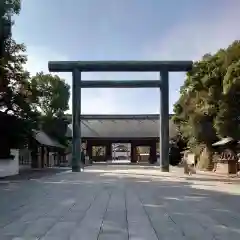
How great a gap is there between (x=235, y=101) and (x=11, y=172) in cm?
1366

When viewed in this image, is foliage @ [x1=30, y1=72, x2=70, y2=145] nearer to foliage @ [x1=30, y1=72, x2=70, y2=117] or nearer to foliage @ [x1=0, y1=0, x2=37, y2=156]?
foliage @ [x1=30, y1=72, x2=70, y2=117]

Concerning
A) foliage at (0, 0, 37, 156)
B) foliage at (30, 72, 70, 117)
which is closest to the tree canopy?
foliage at (0, 0, 37, 156)

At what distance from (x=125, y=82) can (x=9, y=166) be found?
9289 mm

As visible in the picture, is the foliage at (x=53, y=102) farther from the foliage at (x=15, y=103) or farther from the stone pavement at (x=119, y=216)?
the stone pavement at (x=119, y=216)

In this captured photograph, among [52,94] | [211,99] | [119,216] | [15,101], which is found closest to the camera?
[119,216]

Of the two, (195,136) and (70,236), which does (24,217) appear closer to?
(70,236)

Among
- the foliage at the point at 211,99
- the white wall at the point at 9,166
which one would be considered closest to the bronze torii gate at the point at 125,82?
the foliage at the point at 211,99

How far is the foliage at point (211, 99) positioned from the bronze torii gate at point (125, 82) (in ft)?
7.09

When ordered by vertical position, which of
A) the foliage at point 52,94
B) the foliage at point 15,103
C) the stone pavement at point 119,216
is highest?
the foliage at point 52,94

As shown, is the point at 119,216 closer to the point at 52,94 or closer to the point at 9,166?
the point at 9,166

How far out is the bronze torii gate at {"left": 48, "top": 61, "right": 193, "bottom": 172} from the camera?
27641 millimetres

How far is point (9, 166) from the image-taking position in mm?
25516

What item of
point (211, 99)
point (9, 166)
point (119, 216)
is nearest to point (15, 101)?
point (9, 166)

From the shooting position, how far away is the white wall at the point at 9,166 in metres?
24.4
